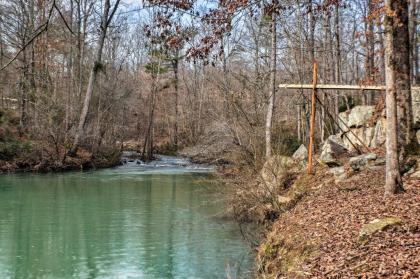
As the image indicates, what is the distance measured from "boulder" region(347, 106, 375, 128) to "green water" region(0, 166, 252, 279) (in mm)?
5174

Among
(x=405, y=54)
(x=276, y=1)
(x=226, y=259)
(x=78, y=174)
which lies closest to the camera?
(x=276, y=1)

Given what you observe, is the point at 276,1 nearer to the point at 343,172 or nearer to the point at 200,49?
the point at 200,49

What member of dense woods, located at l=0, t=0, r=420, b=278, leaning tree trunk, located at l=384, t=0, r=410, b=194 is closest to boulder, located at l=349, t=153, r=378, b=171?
dense woods, located at l=0, t=0, r=420, b=278

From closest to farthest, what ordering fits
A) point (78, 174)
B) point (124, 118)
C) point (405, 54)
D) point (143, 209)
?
point (405, 54) → point (143, 209) → point (78, 174) → point (124, 118)

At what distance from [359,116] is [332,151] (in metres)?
2.70

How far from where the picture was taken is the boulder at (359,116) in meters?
16.2

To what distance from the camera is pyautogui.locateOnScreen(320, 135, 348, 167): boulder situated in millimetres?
13383

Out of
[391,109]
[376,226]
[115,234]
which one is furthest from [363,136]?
[376,226]

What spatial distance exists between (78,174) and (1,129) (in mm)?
6442

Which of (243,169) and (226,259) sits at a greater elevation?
(243,169)

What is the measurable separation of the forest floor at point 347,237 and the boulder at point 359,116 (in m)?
5.21

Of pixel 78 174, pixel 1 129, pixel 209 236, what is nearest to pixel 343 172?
pixel 209 236

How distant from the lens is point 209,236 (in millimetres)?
12227

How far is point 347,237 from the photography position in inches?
280
